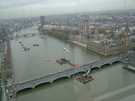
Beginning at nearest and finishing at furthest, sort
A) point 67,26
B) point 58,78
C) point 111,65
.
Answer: point 58,78
point 111,65
point 67,26

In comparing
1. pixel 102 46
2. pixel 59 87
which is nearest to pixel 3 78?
pixel 59 87

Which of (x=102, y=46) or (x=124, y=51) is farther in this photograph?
(x=102, y=46)

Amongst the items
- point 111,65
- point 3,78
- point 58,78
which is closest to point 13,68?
point 3,78

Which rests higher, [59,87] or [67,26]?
[67,26]

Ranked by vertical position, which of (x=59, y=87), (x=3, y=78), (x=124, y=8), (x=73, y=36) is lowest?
(x=59, y=87)

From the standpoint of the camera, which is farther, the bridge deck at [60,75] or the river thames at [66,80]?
the bridge deck at [60,75]

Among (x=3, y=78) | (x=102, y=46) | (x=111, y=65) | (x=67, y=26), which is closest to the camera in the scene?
(x=3, y=78)

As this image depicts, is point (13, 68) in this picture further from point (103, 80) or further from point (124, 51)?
point (124, 51)

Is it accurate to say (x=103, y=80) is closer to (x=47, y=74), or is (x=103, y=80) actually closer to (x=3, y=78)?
(x=47, y=74)

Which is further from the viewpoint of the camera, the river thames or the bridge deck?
the bridge deck
